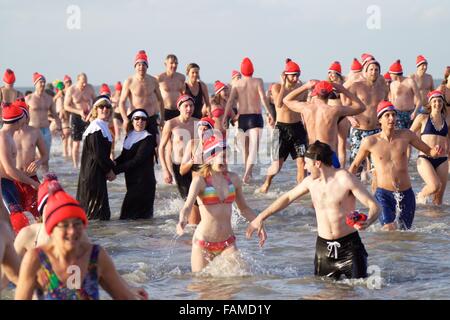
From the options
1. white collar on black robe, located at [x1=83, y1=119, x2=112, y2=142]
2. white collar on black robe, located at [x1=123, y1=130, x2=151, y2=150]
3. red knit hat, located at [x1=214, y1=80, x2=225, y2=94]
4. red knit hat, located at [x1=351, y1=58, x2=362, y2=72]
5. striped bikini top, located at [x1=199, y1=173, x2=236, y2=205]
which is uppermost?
red knit hat, located at [x1=351, y1=58, x2=362, y2=72]

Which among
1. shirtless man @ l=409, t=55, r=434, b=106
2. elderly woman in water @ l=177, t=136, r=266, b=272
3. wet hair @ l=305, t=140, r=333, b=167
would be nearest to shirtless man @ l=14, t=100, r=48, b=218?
elderly woman in water @ l=177, t=136, r=266, b=272

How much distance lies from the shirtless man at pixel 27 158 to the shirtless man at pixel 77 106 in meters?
9.43

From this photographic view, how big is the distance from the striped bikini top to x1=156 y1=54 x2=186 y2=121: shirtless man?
26.3ft

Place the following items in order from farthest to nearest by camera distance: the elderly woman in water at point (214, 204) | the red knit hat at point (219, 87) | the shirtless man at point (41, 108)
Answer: the red knit hat at point (219, 87)
the shirtless man at point (41, 108)
the elderly woman in water at point (214, 204)

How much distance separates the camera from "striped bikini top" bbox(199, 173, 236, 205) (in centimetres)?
834

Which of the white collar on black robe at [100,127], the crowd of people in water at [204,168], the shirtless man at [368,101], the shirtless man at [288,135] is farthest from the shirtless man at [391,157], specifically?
the shirtless man at [368,101]

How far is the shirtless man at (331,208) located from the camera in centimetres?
813

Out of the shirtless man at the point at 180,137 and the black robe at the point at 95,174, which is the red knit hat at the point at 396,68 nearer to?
the shirtless man at the point at 180,137

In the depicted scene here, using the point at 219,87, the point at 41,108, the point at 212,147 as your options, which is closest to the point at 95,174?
the point at 212,147

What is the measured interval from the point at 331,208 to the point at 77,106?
1301 centimetres

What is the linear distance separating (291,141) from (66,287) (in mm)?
10092

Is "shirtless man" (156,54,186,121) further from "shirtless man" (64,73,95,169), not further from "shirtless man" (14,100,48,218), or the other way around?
"shirtless man" (14,100,48,218)

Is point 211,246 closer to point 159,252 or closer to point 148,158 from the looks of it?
point 159,252

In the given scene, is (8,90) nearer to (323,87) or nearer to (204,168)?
(323,87)
